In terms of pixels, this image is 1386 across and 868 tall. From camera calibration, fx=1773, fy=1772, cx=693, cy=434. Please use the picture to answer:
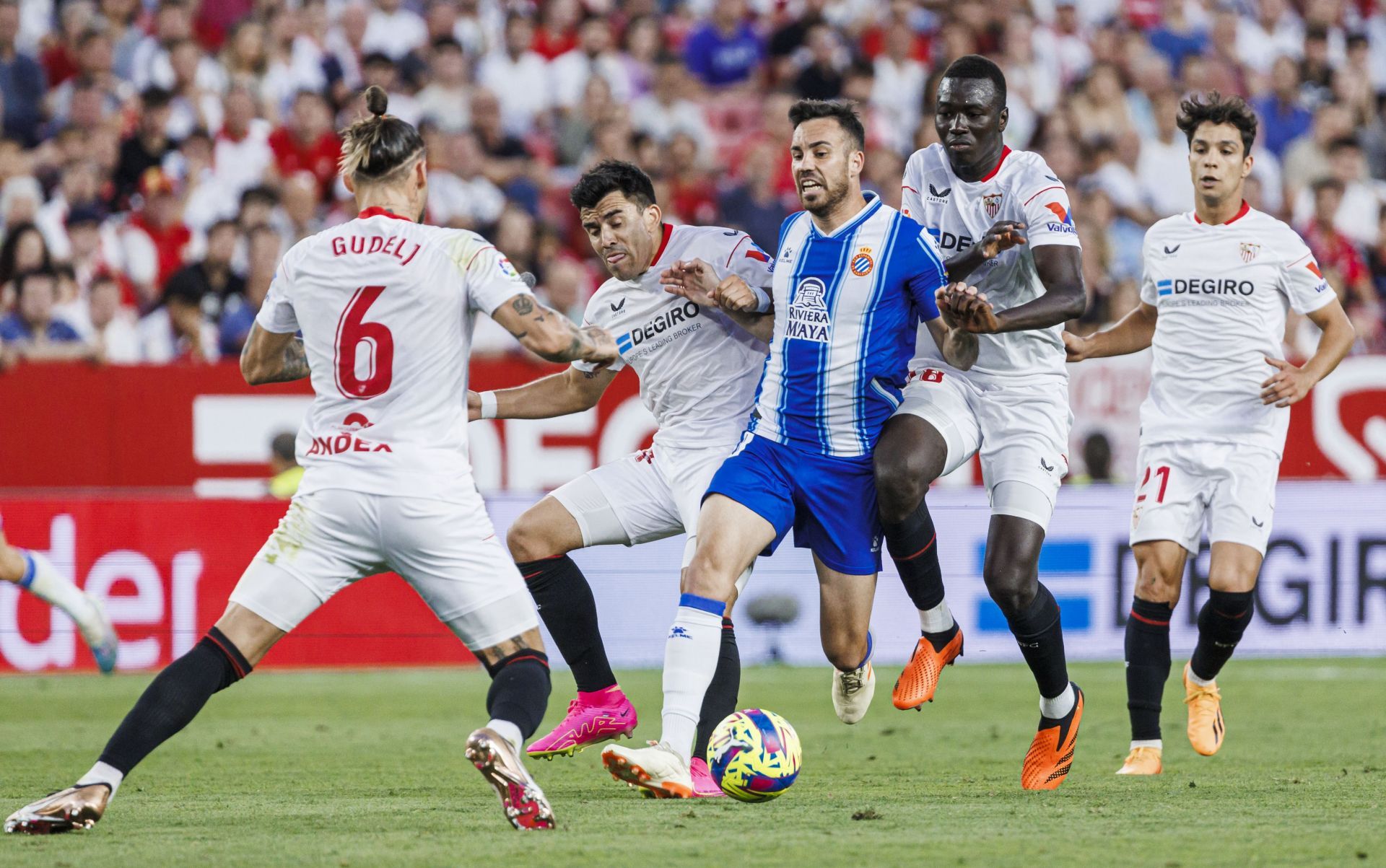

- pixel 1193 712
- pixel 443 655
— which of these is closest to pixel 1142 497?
pixel 1193 712

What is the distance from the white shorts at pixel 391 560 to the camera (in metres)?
5.63

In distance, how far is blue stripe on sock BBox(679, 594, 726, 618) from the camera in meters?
6.55

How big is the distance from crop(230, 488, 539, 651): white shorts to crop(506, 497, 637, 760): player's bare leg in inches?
71.1

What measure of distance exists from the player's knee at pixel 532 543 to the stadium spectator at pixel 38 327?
664cm

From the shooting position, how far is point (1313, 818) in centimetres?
603

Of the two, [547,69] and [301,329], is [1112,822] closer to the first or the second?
[301,329]

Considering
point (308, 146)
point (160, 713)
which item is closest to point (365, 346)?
point (160, 713)

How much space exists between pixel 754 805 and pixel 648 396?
2.05 metres

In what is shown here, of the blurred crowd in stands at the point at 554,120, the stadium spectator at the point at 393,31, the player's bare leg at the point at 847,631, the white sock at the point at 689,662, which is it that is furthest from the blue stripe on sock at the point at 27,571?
the stadium spectator at the point at 393,31

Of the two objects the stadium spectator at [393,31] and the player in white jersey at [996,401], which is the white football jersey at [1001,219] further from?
the stadium spectator at [393,31]

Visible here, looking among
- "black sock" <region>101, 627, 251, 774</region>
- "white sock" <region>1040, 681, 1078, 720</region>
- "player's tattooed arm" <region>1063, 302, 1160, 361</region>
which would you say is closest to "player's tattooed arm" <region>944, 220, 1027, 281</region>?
"player's tattooed arm" <region>1063, 302, 1160, 361</region>

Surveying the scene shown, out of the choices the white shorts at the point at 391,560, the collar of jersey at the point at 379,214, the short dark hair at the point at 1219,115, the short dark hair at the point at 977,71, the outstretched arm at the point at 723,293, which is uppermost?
the short dark hair at the point at 977,71

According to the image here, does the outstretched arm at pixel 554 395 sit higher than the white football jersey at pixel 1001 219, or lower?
lower

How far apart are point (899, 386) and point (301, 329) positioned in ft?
8.34
